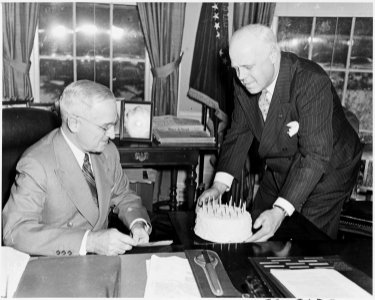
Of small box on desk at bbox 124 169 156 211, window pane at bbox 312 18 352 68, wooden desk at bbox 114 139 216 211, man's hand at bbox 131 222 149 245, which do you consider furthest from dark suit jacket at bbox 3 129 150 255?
window pane at bbox 312 18 352 68

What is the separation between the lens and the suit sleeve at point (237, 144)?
7.98 ft

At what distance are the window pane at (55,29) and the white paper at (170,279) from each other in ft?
11.3

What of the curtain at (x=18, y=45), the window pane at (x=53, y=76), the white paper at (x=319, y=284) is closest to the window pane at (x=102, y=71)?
the window pane at (x=53, y=76)

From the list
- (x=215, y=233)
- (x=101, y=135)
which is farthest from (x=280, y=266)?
(x=101, y=135)

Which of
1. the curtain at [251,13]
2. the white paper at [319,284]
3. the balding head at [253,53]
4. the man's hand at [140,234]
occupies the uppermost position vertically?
the curtain at [251,13]

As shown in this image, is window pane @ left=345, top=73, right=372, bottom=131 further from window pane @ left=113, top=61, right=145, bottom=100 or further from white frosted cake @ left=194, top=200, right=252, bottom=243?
white frosted cake @ left=194, top=200, right=252, bottom=243

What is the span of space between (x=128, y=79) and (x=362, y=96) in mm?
2541

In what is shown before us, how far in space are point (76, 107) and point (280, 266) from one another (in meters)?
1.02

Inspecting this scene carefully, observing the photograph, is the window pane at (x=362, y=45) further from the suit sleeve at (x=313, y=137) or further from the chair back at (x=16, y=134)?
the chair back at (x=16, y=134)

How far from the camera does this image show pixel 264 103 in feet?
7.60

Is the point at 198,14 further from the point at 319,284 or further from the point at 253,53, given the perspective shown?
the point at 319,284

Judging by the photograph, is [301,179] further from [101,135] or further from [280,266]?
[101,135]

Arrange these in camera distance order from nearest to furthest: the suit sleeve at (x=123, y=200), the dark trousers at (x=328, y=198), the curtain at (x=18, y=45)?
the suit sleeve at (x=123, y=200) < the dark trousers at (x=328, y=198) < the curtain at (x=18, y=45)

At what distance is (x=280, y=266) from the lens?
1.30 meters
